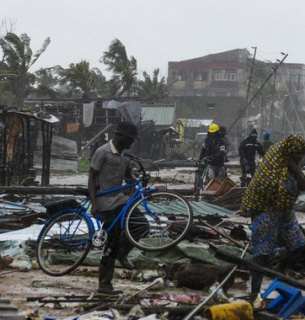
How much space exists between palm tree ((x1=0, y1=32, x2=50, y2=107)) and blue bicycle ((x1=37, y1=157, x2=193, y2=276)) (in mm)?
35090

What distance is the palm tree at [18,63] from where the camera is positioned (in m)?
42.5

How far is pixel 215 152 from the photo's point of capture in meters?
17.0

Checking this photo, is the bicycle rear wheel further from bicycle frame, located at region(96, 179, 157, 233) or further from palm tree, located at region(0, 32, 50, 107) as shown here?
palm tree, located at region(0, 32, 50, 107)

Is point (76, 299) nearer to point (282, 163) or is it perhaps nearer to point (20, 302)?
point (20, 302)

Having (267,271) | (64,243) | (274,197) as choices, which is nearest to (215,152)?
(64,243)

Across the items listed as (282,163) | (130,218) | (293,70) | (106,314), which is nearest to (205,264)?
(130,218)

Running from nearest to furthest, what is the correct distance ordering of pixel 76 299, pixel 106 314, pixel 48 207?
pixel 106 314 < pixel 76 299 < pixel 48 207

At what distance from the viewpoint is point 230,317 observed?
17.6 ft

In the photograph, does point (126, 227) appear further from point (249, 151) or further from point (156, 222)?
point (249, 151)

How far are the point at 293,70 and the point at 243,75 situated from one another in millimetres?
10547

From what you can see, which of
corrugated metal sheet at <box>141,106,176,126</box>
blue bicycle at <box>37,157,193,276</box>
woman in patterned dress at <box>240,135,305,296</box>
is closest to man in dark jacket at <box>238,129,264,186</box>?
blue bicycle at <box>37,157,193,276</box>

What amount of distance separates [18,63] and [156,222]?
3751 cm

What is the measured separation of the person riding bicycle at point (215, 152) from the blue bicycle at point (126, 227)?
8.59m

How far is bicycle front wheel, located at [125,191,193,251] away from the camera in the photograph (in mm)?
7613
